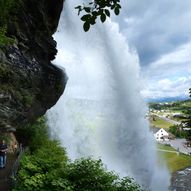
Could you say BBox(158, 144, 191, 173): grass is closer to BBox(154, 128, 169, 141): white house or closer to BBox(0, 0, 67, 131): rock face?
BBox(154, 128, 169, 141): white house

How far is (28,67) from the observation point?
32.6 ft

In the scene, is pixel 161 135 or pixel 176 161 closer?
pixel 176 161

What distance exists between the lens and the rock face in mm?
9414

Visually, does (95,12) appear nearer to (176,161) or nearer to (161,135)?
(176,161)

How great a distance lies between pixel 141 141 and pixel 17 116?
33.2m

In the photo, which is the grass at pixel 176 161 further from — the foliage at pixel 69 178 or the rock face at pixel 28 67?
→ the rock face at pixel 28 67

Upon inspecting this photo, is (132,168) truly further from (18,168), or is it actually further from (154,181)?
(18,168)

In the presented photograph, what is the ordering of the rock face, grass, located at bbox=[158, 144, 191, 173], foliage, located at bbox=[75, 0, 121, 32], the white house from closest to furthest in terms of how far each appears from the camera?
1. foliage, located at bbox=[75, 0, 121, 32]
2. the rock face
3. grass, located at bbox=[158, 144, 191, 173]
4. the white house

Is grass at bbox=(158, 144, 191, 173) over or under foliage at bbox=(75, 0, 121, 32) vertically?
over

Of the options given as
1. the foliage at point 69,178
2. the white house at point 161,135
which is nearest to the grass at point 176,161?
the white house at point 161,135

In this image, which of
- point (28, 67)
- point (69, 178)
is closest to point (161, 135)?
point (69, 178)

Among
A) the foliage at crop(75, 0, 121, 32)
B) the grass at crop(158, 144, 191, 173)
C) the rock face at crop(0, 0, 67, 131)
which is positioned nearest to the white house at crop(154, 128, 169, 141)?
the grass at crop(158, 144, 191, 173)

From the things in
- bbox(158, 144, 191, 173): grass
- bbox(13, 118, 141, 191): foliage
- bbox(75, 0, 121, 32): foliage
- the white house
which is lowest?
bbox(13, 118, 141, 191): foliage

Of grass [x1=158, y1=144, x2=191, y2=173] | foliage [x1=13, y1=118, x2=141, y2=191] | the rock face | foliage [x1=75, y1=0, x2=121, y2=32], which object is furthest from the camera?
grass [x1=158, y1=144, x2=191, y2=173]
